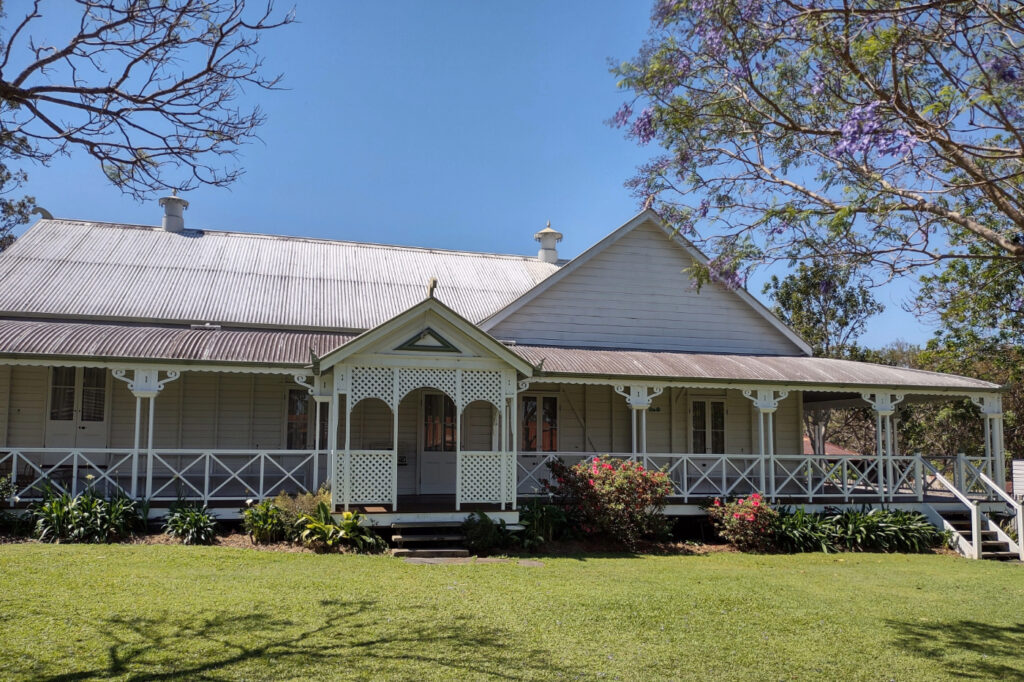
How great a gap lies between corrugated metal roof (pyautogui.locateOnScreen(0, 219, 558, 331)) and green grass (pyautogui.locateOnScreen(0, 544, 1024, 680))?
7.13 meters

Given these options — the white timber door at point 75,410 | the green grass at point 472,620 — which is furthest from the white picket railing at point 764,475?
the white timber door at point 75,410

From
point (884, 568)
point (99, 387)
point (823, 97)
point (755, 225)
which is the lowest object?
point (884, 568)

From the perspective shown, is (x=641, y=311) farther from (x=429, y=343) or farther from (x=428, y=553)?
(x=428, y=553)

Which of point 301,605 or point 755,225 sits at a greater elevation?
point 755,225

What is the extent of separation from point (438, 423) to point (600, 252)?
5.78m

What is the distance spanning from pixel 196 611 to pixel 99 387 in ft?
31.1

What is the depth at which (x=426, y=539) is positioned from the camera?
1334cm

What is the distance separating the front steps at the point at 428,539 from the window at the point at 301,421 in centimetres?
437

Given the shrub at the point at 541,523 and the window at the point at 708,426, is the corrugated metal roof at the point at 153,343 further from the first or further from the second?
the window at the point at 708,426

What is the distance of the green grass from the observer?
295 inches

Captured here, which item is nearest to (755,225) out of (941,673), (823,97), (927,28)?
(823,97)

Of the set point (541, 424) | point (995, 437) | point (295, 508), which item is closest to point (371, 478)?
point (295, 508)

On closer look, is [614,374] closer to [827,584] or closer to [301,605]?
[827,584]

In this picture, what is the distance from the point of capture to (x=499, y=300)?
824 inches
